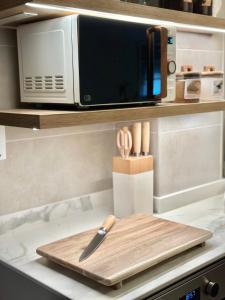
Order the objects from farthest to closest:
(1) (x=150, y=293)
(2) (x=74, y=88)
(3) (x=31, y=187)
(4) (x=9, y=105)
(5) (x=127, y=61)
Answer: (3) (x=31, y=187) < (4) (x=9, y=105) < (5) (x=127, y=61) < (2) (x=74, y=88) < (1) (x=150, y=293)

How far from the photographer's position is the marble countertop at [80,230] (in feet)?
4.23

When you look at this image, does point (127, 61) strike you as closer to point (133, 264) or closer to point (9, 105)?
point (9, 105)

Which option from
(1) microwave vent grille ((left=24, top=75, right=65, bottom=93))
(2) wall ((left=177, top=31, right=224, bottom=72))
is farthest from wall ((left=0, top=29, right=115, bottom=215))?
(2) wall ((left=177, top=31, right=224, bottom=72))

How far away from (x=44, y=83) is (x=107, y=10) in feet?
1.08

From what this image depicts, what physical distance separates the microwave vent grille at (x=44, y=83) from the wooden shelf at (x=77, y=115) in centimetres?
8

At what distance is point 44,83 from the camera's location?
1.52 meters

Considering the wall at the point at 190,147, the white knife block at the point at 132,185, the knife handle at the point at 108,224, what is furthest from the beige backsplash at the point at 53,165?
the knife handle at the point at 108,224

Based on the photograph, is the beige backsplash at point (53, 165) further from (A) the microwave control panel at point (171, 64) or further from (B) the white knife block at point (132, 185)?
(A) the microwave control panel at point (171, 64)

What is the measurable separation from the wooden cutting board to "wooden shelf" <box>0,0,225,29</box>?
76 centimetres

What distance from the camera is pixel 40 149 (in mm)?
1811

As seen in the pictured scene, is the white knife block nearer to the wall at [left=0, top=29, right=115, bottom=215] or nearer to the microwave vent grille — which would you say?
the wall at [left=0, top=29, right=115, bottom=215]

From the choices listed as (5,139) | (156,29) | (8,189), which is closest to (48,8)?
(156,29)

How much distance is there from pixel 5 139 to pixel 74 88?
43cm

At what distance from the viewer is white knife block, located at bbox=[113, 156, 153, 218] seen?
6.18 ft
